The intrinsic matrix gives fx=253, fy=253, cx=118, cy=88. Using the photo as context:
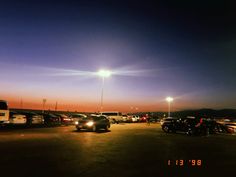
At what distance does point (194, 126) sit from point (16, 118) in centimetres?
1976

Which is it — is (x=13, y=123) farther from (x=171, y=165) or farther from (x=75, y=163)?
(x=171, y=165)

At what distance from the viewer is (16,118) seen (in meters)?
29.2

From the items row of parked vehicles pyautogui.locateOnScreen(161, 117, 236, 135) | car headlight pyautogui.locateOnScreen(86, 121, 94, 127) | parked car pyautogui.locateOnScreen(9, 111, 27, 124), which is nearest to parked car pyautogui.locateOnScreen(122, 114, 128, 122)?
row of parked vehicles pyautogui.locateOnScreen(161, 117, 236, 135)

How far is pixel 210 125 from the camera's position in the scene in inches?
1037

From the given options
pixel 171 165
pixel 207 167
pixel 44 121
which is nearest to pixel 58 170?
pixel 171 165

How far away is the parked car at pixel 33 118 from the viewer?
31.7 m

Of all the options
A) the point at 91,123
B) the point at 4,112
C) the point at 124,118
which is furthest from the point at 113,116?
the point at 4,112

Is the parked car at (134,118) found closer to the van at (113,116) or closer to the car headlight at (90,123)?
the van at (113,116)

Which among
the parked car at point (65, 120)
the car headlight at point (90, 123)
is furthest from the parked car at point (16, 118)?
the parked car at point (65, 120)

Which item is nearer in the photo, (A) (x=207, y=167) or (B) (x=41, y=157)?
(A) (x=207, y=167)

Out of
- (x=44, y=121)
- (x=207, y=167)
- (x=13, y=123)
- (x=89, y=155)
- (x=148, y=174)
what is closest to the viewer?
(x=148, y=174)

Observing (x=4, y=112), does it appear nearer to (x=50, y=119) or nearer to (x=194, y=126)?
(x=50, y=119)

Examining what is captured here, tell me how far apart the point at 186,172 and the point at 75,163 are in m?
3.98

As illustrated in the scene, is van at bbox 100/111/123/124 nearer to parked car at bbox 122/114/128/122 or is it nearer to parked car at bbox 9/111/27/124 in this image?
parked car at bbox 122/114/128/122
